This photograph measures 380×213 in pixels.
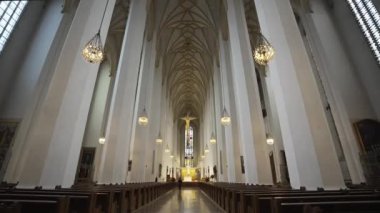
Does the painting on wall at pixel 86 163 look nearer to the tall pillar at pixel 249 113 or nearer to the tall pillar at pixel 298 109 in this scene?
the tall pillar at pixel 249 113

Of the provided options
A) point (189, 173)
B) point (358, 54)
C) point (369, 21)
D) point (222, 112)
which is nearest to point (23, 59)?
point (222, 112)

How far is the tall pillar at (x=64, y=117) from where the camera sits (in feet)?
17.7

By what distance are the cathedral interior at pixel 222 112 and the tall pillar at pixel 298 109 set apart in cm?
3

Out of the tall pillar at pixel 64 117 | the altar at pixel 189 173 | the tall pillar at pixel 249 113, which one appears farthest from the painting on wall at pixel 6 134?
the altar at pixel 189 173

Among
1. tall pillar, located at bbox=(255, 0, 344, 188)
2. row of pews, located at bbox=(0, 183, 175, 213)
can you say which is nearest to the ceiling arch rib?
tall pillar, located at bbox=(255, 0, 344, 188)

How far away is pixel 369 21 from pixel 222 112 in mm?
8924

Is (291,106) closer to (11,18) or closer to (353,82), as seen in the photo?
(353,82)

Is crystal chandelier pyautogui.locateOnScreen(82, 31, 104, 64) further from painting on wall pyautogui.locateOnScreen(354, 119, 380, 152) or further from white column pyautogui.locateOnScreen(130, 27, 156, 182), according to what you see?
painting on wall pyautogui.locateOnScreen(354, 119, 380, 152)

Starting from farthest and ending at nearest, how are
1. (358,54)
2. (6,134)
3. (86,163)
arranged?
(86,163) < (358,54) < (6,134)

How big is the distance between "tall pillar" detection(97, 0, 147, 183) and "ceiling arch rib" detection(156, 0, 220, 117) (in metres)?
7.34

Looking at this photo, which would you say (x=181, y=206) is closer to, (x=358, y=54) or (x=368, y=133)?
(x=368, y=133)

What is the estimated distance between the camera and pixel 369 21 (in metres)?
10.6

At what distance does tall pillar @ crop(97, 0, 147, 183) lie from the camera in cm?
898

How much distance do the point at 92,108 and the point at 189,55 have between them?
1316 cm
